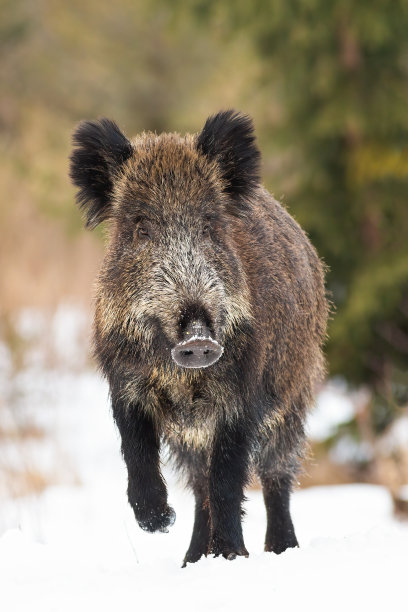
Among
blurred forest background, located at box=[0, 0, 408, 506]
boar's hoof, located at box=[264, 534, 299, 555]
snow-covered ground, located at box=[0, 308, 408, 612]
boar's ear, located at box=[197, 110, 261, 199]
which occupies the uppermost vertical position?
blurred forest background, located at box=[0, 0, 408, 506]

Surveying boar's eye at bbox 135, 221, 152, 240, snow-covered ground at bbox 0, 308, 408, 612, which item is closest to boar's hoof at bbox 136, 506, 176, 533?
snow-covered ground at bbox 0, 308, 408, 612

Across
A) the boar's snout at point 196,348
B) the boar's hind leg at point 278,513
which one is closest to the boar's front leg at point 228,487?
the boar's snout at point 196,348

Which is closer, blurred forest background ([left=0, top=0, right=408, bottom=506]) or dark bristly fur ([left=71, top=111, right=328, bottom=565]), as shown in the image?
dark bristly fur ([left=71, top=111, right=328, bottom=565])

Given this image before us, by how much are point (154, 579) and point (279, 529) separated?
1.60 meters

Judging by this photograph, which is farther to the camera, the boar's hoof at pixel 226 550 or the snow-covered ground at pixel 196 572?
the boar's hoof at pixel 226 550

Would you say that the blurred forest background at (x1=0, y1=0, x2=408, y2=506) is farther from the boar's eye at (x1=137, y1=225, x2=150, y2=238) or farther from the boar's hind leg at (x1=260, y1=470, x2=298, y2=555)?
the boar's eye at (x1=137, y1=225, x2=150, y2=238)

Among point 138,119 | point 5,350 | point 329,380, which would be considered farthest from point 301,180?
point 138,119

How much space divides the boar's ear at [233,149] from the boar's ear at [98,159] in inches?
15.4

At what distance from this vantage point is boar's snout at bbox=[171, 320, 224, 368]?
366cm

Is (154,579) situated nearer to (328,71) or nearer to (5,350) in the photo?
(328,71)

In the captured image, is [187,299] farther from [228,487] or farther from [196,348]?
[228,487]

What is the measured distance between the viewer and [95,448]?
570 inches

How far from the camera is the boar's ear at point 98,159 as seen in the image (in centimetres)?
459

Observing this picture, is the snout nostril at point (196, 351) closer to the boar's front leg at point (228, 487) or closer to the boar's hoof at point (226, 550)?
the boar's front leg at point (228, 487)
